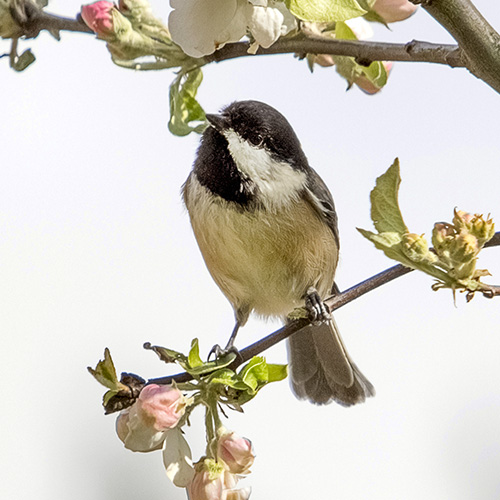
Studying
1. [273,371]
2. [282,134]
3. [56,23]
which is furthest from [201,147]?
[273,371]

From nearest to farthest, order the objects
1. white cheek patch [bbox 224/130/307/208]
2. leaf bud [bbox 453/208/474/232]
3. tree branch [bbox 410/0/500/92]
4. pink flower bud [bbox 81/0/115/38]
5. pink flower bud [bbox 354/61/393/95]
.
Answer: tree branch [bbox 410/0/500/92] < leaf bud [bbox 453/208/474/232] < pink flower bud [bbox 81/0/115/38] < pink flower bud [bbox 354/61/393/95] < white cheek patch [bbox 224/130/307/208]

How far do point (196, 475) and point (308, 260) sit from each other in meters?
1.19

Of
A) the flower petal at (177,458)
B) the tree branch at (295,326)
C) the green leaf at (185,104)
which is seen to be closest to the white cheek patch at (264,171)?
the green leaf at (185,104)

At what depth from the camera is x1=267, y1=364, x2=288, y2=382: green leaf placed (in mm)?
1270

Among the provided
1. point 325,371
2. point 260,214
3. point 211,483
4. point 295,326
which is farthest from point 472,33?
point 325,371

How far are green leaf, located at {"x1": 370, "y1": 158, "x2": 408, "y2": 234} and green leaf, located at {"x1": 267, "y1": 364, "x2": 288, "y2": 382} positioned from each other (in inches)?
12.5

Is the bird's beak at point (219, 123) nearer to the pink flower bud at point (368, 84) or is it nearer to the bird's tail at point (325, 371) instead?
the pink flower bud at point (368, 84)

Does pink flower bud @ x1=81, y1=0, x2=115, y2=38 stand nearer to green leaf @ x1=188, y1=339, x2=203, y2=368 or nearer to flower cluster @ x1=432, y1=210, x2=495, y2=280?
green leaf @ x1=188, y1=339, x2=203, y2=368

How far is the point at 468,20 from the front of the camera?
2.82 ft

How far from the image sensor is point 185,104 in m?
1.52

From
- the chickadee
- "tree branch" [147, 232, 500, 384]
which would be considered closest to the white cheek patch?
the chickadee

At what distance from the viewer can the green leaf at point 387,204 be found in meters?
1.06

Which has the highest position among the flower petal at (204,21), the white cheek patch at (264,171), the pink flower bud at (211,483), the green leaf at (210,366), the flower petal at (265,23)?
the white cheek patch at (264,171)

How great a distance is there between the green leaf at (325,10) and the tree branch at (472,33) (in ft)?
0.33
